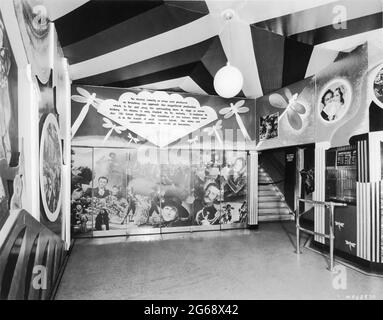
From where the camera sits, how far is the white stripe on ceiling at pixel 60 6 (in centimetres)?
265

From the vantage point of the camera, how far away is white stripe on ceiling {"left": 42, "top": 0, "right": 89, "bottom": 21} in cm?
265

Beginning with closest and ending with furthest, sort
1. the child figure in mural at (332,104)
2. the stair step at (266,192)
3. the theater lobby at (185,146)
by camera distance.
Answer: the theater lobby at (185,146) < the child figure in mural at (332,104) < the stair step at (266,192)

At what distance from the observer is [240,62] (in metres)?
4.20

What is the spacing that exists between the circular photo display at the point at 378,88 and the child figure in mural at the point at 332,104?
48cm

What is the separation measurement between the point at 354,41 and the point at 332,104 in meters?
0.90

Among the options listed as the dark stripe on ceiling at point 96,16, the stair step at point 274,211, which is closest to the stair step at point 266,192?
the stair step at point 274,211

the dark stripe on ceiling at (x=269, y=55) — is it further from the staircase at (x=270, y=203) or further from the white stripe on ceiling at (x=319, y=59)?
the staircase at (x=270, y=203)

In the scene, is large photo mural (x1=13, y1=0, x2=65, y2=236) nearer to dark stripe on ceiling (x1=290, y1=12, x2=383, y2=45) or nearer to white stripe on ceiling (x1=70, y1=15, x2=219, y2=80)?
white stripe on ceiling (x1=70, y1=15, x2=219, y2=80)

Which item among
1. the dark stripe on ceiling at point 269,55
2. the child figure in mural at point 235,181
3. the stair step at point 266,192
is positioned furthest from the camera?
the stair step at point 266,192

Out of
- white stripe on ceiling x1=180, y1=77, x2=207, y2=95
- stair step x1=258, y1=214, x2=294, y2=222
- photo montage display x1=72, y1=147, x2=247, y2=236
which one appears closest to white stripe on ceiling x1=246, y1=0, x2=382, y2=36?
white stripe on ceiling x1=180, y1=77, x2=207, y2=95

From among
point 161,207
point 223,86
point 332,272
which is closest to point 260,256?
point 332,272

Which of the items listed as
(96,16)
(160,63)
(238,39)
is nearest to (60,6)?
(96,16)

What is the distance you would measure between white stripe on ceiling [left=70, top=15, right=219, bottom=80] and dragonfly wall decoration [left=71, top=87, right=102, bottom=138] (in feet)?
1.77

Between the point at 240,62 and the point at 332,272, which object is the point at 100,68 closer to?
the point at 240,62
